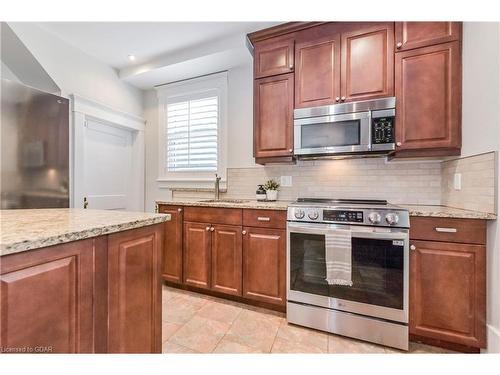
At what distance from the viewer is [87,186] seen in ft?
9.34

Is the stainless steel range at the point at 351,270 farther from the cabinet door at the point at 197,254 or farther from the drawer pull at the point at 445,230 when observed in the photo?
the cabinet door at the point at 197,254

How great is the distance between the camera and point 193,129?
10.5ft

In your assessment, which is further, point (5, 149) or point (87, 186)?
point (87, 186)

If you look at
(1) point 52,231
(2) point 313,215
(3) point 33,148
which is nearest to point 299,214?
(2) point 313,215

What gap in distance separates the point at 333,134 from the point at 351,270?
114 centimetres

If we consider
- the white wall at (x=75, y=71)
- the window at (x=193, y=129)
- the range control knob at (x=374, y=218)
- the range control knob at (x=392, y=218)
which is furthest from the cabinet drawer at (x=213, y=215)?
the white wall at (x=75, y=71)

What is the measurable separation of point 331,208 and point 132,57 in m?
2.91

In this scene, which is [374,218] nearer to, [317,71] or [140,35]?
[317,71]

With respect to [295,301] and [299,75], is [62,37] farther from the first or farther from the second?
[295,301]

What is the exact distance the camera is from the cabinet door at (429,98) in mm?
1750

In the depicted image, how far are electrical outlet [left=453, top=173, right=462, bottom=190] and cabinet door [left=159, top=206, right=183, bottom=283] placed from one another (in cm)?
242

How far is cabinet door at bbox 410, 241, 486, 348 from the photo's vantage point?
1489 mm

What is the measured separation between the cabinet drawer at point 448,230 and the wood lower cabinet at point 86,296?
1699 mm
